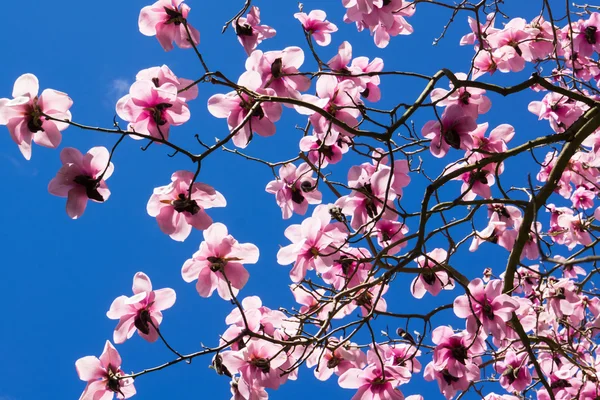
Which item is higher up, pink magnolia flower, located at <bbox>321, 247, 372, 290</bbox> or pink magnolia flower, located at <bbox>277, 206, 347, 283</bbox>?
pink magnolia flower, located at <bbox>321, 247, 372, 290</bbox>

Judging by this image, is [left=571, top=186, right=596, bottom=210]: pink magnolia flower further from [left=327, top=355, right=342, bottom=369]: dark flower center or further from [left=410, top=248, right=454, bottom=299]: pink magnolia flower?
[left=327, top=355, right=342, bottom=369]: dark flower center

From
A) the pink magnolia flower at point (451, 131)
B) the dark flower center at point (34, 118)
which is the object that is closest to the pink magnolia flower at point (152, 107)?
the dark flower center at point (34, 118)

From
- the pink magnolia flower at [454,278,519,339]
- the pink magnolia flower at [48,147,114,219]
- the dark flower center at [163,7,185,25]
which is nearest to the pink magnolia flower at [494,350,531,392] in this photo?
the pink magnolia flower at [454,278,519,339]

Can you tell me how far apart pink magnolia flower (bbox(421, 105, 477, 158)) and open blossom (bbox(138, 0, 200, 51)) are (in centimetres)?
88

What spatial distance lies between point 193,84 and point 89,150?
0.37m

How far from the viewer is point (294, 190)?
90.4 inches

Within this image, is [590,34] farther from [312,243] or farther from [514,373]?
[312,243]

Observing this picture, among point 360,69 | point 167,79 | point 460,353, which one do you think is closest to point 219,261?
point 167,79

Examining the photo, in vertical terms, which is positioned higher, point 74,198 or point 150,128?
point 150,128

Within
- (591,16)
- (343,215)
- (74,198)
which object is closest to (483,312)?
(343,215)

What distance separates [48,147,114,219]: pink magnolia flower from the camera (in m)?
1.56

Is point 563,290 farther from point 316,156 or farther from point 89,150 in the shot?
point 89,150

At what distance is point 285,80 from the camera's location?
1888 millimetres

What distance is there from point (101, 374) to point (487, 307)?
1336mm
